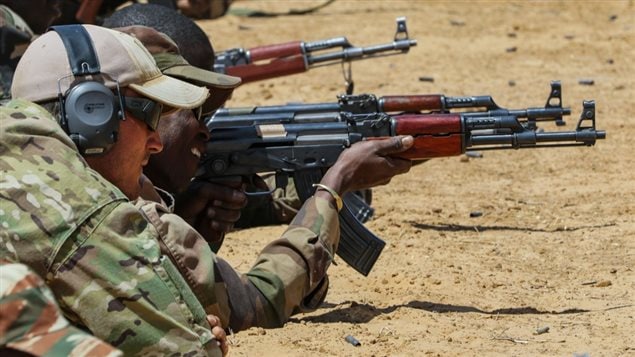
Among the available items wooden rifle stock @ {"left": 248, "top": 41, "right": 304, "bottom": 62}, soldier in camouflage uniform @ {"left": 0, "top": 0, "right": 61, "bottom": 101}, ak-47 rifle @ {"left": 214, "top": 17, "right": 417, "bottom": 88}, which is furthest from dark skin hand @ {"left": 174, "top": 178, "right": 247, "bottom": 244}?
wooden rifle stock @ {"left": 248, "top": 41, "right": 304, "bottom": 62}

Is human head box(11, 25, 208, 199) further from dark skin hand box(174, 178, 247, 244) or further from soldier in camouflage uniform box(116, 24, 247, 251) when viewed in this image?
dark skin hand box(174, 178, 247, 244)

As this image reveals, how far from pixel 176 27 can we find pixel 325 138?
1.22 m

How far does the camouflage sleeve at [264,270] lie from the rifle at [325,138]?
1.13 m

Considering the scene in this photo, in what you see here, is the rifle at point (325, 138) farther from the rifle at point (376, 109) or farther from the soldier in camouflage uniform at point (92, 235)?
the soldier in camouflage uniform at point (92, 235)

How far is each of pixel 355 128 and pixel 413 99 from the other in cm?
82

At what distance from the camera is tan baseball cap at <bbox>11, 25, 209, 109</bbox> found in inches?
134

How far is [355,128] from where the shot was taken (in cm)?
546

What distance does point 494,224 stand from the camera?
24.4ft

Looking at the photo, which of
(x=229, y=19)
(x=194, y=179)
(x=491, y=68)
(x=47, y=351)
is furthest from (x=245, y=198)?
(x=229, y=19)

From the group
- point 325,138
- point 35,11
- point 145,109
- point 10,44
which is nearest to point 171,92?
point 145,109

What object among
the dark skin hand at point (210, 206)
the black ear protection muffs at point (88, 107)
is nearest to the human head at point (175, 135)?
the dark skin hand at point (210, 206)

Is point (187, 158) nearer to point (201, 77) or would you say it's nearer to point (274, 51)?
point (201, 77)

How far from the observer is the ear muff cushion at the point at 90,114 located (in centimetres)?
332

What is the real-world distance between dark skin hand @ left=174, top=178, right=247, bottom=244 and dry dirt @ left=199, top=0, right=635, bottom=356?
476mm
